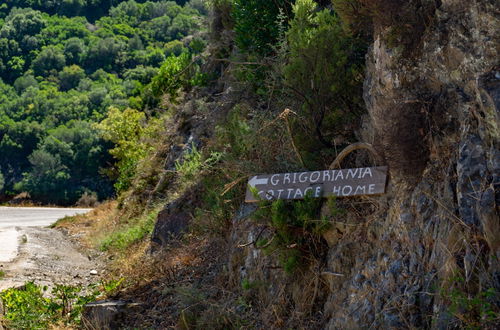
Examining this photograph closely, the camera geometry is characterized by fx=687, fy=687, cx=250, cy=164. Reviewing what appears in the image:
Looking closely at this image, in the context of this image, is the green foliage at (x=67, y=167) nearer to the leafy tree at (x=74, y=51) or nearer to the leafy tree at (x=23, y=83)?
the leafy tree at (x=23, y=83)

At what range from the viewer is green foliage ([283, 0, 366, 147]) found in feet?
26.0

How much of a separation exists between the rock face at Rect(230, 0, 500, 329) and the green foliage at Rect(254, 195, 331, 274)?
0.19 m

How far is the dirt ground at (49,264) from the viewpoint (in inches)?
442

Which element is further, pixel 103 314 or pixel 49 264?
pixel 49 264

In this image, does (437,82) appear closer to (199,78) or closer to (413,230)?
(413,230)

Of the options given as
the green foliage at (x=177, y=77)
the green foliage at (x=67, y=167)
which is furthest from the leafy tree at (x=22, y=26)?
the green foliage at (x=177, y=77)

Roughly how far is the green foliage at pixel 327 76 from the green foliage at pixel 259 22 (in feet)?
9.25

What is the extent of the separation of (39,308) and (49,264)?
361 cm

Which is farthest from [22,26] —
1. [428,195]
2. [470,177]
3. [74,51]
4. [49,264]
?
[470,177]

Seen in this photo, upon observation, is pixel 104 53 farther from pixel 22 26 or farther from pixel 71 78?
pixel 22 26

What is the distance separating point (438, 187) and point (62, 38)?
60668 millimetres

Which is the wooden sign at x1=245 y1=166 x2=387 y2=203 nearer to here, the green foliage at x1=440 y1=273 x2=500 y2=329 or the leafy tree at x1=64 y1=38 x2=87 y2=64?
the green foliage at x1=440 y1=273 x2=500 y2=329

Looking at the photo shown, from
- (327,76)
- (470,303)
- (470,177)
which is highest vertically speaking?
(327,76)

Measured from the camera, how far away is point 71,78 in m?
57.2
